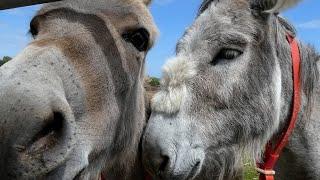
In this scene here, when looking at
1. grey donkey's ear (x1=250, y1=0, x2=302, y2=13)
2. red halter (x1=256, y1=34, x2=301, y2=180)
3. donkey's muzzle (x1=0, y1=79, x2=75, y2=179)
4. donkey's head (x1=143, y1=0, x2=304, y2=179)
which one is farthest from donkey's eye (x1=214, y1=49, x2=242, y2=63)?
donkey's muzzle (x1=0, y1=79, x2=75, y2=179)

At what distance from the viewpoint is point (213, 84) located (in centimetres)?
360

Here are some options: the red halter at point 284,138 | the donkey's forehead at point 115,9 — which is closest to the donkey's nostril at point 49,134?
the donkey's forehead at point 115,9

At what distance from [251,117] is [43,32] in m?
1.81

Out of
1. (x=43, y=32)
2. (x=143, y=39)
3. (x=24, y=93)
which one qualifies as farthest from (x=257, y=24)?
(x=24, y=93)

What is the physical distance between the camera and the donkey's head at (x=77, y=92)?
2299mm

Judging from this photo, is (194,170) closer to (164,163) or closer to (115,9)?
(164,163)

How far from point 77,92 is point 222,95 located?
134 cm

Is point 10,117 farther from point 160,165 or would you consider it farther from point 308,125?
point 308,125

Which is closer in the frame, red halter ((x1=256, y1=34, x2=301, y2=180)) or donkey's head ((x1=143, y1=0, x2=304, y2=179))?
donkey's head ((x1=143, y1=0, x2=304, y2=179))

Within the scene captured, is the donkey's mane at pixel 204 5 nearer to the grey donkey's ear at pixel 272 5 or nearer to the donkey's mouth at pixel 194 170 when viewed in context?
the grey donkey's ear at pixel 272 5

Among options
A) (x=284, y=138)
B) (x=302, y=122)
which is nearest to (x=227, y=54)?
(x=284, y=138)

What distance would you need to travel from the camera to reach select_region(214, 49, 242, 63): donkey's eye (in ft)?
12.1

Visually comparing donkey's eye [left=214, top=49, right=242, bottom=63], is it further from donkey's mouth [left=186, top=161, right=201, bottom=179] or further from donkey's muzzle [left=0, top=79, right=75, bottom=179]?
donkey's muzzle [left=0, top=79, right=75, bottom=179]

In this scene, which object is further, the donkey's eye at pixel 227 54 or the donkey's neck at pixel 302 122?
the donkey's neck at pixel 302 122
